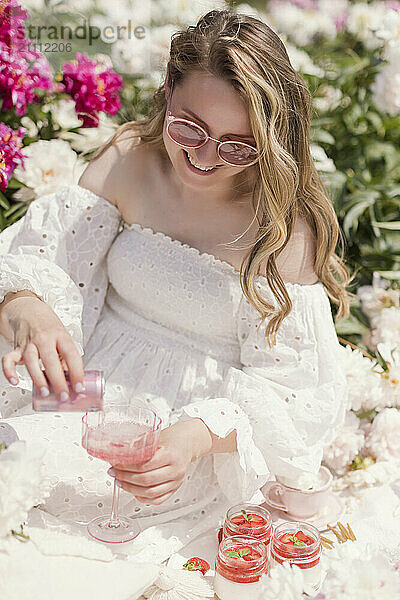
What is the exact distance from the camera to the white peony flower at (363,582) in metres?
1.31

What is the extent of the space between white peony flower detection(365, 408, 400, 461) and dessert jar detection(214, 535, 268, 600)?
2.38 ft

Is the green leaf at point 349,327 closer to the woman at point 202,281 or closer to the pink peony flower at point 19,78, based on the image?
the woman at point 202,281

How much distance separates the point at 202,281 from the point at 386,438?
2.61 feet

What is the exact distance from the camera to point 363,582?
4.31 ft

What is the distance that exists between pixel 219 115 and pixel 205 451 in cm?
74

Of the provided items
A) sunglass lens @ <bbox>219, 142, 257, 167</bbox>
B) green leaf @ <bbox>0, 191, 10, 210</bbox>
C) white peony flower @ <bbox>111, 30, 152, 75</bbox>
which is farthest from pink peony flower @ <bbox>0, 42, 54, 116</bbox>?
sunglass lens @ <bbox>219, 142, 257, 167</bbox>

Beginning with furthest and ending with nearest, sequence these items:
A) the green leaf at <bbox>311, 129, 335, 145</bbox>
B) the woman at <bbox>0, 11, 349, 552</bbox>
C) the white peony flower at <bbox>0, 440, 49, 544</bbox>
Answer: the green leaf at <bbox>311, 129, 335, 145</bbox>, the woman at <bbox>0, 11, 349, 552</bbox>, the white peony flower at <bbox>0, 440, 49, 544</bbox>

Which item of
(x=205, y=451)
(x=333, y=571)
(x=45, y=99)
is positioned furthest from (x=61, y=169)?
(x=333, y=571)

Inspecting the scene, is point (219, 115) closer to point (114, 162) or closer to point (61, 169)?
point (114, 162)

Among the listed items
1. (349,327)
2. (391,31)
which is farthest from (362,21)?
(349,327)

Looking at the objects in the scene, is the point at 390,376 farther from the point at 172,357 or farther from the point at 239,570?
the point at 239,570

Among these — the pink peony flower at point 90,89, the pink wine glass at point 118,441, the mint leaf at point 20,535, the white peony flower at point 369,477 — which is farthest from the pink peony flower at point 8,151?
the white peony flower at point 369,477

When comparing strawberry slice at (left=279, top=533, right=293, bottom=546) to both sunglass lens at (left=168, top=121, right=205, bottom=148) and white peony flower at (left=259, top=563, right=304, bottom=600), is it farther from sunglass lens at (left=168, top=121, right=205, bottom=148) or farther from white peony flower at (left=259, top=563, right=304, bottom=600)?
sunglass lens at (left=168, top=121, right=205, bottom=148)

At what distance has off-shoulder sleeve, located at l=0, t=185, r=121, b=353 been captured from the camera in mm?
2031
